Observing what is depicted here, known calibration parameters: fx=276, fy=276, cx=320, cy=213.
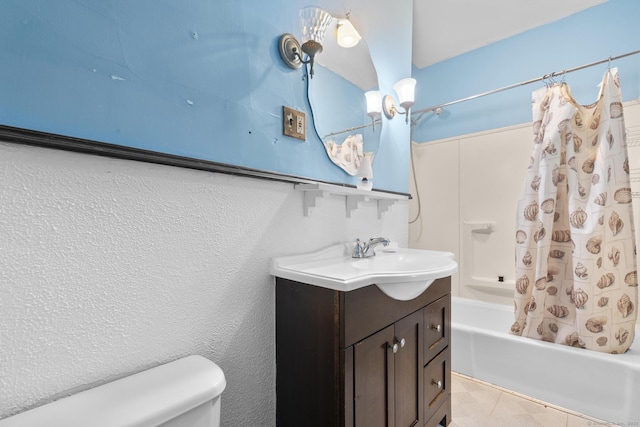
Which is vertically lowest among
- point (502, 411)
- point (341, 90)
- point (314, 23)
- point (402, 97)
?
point (502, 411)

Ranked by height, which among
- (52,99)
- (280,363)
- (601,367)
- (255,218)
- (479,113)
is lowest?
(601,367)

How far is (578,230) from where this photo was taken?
1.53m

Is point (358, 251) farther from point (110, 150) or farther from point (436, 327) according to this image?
point (110, 150)

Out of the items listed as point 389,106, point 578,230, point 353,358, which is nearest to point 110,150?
point 353,358

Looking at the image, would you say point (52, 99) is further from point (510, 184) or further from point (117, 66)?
point (510, 184)

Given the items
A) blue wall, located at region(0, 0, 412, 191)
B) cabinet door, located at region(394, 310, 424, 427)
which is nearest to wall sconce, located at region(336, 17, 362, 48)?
blue wall, located at region(0, 0, 412, 191)

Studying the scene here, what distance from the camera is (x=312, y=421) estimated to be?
2.90ft

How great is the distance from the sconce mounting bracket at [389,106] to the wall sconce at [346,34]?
370 mm

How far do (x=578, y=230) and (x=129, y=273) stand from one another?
2092 mm

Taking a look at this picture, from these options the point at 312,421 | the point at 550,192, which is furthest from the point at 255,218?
the point at 550,192

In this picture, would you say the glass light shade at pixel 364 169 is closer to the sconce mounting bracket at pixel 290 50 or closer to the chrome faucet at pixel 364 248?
the chrome faucet at pixel 364 248

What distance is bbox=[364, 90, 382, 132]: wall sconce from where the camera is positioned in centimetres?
151

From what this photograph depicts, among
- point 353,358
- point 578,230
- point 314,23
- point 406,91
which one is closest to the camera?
point 353,358

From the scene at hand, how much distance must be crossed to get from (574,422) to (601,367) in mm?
298
